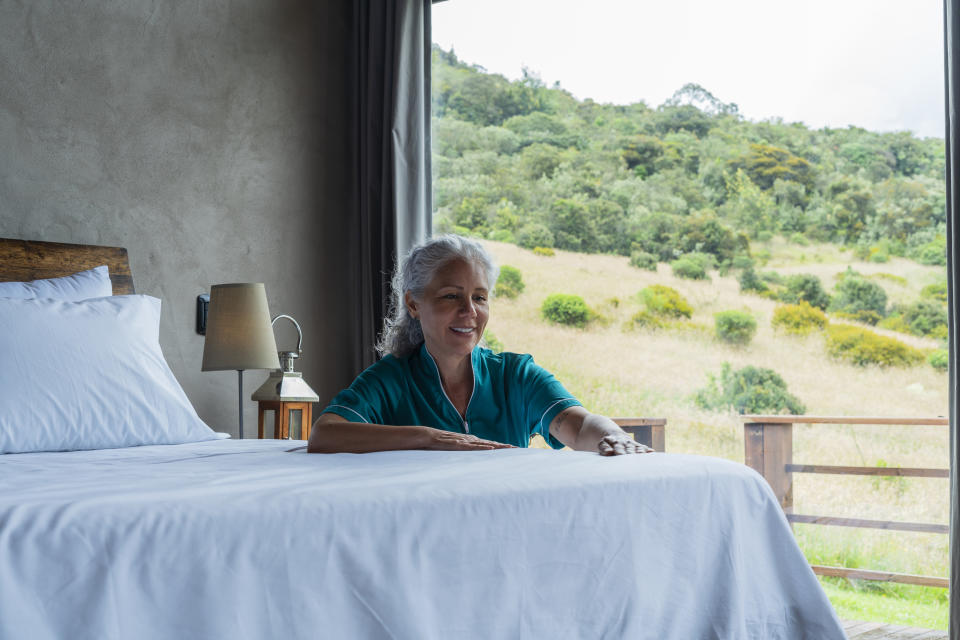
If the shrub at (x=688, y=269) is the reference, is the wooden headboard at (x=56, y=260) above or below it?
below

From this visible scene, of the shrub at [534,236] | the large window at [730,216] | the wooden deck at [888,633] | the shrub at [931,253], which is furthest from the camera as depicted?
the shrub at [534,236]

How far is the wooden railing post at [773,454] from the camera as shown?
4352 millimetres

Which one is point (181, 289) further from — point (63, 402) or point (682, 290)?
point (682, 290)

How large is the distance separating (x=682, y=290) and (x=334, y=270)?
3.86 m

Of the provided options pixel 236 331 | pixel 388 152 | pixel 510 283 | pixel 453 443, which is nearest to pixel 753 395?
pixel 510 283

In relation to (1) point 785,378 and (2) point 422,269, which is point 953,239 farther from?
(1) point 785,378

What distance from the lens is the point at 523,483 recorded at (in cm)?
123

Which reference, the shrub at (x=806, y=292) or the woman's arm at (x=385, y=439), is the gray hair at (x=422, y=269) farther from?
the shrub at (x=806, y=292)

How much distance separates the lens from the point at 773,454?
4395 mm

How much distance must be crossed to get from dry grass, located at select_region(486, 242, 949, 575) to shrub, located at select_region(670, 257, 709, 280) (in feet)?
0.21

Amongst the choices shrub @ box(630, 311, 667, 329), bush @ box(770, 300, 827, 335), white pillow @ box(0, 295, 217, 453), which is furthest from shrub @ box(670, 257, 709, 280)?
white pillow @ box(0, 295, 217, 453)

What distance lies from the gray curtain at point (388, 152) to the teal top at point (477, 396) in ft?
5.55

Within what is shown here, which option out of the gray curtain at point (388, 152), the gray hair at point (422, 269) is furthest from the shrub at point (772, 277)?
the gray hair at point (422, 269)

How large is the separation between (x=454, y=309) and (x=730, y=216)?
528cm
